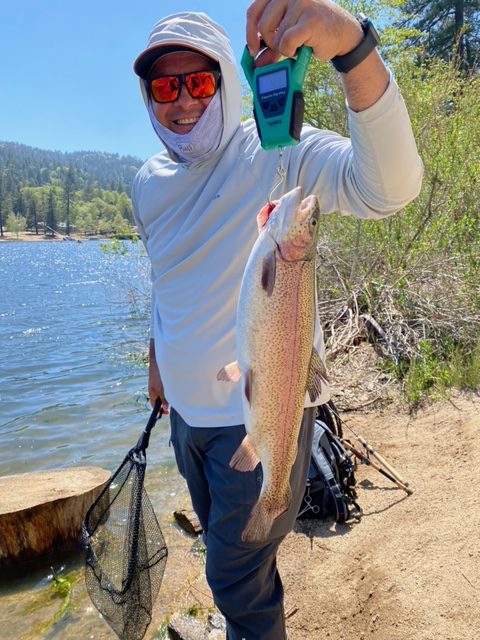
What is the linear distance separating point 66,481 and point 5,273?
146 feet

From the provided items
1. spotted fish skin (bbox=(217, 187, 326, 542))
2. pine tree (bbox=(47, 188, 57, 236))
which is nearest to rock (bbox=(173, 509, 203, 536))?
spotted fish skin (bbox=(217, 187, 326, 542))

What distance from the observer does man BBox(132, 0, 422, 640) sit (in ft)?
5.74

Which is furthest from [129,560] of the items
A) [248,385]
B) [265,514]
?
[248,385]

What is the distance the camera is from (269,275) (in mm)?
1792

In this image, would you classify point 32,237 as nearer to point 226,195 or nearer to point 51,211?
point 51,211

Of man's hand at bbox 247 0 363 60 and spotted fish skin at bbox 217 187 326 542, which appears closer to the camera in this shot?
man's hand at bbox 247 0 363 60

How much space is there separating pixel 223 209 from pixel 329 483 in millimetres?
3077

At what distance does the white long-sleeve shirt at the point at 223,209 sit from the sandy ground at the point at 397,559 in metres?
1.91

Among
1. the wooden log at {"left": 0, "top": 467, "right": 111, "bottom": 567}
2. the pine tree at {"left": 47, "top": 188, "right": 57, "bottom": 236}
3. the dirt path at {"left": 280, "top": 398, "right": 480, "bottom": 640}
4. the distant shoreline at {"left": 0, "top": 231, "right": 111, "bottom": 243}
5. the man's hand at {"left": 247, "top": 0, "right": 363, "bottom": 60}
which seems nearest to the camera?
the man's hand at {"left": 247, "top": 0, "right": 363, "bottom": 60}

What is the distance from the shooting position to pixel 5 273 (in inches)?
1784

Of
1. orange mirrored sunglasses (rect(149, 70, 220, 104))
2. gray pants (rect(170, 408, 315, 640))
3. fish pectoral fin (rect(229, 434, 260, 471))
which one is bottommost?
gray pants (rect(170, 408, 315, 640))

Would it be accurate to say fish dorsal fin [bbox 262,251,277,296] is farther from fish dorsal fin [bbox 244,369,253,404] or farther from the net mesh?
the net mesh

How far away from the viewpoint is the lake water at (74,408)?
4.60 meters

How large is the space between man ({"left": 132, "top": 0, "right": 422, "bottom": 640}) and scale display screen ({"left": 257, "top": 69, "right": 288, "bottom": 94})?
0.08m
